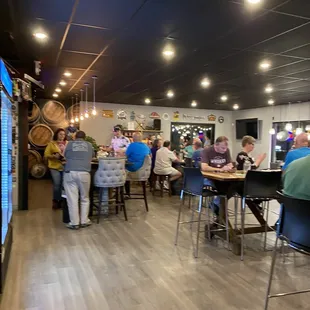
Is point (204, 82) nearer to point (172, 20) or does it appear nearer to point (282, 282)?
point (172, 20)

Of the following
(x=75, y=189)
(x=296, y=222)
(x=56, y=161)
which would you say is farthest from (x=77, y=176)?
(x=296, y=222)

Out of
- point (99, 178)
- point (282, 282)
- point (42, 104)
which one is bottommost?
point (282, 282)

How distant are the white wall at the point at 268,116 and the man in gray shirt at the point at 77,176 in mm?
7811

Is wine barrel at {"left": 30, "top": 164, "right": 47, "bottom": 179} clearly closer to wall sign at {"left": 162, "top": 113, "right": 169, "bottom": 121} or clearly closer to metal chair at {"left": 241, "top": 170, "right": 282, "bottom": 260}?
wall sign at {"left": 162, "top": 113, "right": 169, "bottom": 121}

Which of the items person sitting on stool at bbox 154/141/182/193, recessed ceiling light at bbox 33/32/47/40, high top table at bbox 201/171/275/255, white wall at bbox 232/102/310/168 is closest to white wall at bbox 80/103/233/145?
white wall at bbox 232/102/310/168

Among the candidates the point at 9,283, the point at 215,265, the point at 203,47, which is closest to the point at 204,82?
the point at 203,47

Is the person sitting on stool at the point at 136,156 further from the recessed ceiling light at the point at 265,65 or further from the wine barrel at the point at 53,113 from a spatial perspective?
the wine barrel at the point at 53,113

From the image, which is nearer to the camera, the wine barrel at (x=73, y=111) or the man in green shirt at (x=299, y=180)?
the man in green shirt at (x=299, y=180)

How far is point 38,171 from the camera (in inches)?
386

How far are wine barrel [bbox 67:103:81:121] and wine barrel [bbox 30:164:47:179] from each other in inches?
73.6

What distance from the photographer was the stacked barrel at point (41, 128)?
9812mm

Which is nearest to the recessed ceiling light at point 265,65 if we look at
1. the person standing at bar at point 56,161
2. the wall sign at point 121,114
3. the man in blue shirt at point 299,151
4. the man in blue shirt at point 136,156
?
the man in blue shirt at point 299,151

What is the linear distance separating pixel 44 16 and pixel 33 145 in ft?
23.5

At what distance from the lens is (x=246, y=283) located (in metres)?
3.00
